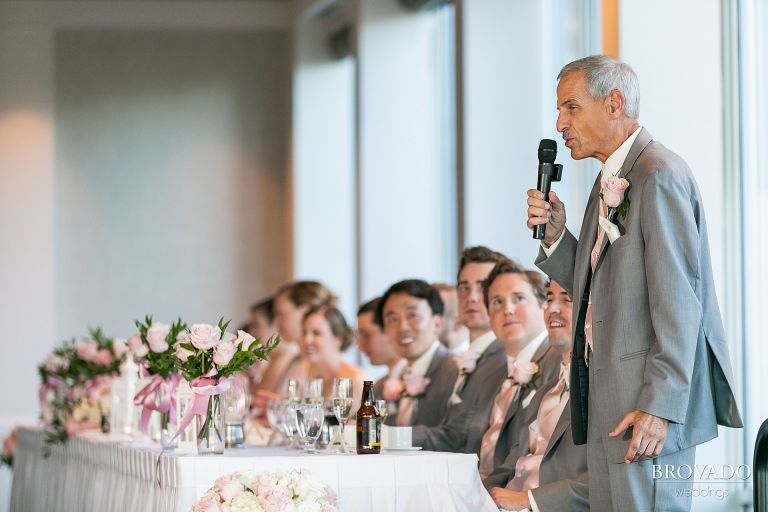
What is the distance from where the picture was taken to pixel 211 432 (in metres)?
3.86

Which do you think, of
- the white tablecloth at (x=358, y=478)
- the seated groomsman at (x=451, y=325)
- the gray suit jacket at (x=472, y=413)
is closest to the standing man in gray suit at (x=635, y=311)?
the white tablecloth at (x=358, y=478)

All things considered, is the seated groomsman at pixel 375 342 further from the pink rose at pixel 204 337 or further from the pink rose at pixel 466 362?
the pink rose at pixel 204 337

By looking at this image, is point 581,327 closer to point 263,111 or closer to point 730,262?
point 730,262

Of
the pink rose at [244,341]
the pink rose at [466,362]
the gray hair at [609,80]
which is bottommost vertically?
the pink rose at [466,362]

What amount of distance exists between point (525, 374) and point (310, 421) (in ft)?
2.68

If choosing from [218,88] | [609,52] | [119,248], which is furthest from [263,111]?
[609,52]

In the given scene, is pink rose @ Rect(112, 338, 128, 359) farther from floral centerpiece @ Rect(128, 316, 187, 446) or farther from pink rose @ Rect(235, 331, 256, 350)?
pink rose @ Rect(235, 331, 256, 350)

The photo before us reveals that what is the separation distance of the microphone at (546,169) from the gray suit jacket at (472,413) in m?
1.39

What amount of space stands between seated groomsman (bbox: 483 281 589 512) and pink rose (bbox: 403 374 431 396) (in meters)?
0.99

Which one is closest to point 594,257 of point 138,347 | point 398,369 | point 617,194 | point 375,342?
point 617,194

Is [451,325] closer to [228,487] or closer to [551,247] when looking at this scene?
[551,247]

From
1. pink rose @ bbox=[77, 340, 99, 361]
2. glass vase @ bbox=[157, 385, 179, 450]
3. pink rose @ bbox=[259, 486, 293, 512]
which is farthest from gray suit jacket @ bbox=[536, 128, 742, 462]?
pink rose @ bbox=[77, 340, 99, 361]

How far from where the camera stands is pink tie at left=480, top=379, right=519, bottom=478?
4395mm

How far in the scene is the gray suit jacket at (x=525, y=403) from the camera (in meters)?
4.22
